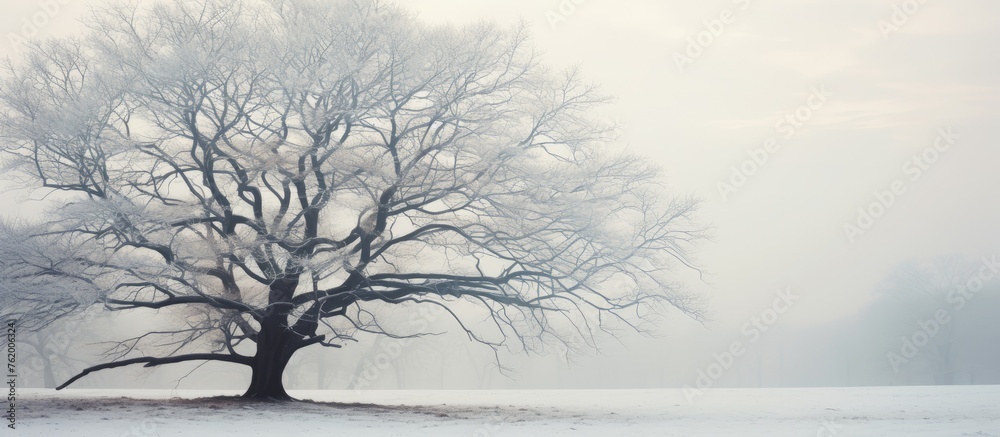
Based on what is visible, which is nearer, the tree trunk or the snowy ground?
the snowy ground

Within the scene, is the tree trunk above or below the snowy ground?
above

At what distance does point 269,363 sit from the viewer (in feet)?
60.1

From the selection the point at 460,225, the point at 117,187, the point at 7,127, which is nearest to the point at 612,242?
the point at 460,225

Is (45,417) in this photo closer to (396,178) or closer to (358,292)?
(358,292)

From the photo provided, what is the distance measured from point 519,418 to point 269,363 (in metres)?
6.65

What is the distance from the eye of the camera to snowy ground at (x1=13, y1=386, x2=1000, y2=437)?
12.1m

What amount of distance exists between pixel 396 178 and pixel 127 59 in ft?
19.3

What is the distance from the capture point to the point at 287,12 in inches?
679

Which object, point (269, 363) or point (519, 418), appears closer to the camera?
point (519, 418)

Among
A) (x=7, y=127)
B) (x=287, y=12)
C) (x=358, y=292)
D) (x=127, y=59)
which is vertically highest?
(x=287, y=12)

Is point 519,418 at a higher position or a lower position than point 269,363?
lower

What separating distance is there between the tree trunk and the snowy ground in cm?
81

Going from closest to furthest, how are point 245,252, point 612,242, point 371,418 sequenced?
point 371,418
point 245,252
point 612,242

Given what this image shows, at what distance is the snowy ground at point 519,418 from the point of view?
475 inches
